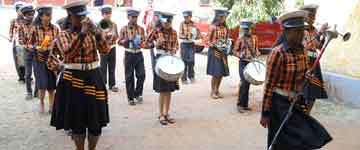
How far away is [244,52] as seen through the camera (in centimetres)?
838

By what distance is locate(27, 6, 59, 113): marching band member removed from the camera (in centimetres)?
722

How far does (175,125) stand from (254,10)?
8.06 metres

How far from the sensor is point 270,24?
16.4m

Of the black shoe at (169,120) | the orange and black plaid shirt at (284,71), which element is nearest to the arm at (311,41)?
the orange and black plaid shirt at (284,71)

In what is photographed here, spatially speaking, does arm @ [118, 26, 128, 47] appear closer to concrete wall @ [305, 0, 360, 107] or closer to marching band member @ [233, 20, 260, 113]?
marching band member @ [233, 20, 260, 113]

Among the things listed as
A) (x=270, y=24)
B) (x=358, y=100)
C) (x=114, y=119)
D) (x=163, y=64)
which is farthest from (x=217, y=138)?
(x=270, y=24)

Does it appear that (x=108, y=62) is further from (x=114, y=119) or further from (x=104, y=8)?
(x=114, y=119)

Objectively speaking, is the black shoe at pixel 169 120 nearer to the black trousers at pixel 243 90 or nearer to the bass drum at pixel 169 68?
the bass drum at pixel 169 68

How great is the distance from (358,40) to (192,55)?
13.1 feet

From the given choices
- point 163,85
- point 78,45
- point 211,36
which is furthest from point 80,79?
point 211,36

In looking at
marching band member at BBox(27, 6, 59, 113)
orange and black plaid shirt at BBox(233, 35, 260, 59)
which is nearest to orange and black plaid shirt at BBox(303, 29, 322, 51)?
orange and black plaid shirt at BBox(233, 35, 260, 59)

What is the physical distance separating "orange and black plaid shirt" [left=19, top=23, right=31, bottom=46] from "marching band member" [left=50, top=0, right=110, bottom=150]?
3338 mm

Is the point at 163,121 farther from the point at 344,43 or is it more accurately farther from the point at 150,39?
the point at 344,43

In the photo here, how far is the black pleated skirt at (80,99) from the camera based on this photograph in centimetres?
489
